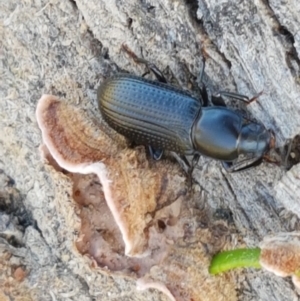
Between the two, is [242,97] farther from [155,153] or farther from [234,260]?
[234,260]

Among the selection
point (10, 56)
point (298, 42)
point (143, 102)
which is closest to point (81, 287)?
point (143, 102)

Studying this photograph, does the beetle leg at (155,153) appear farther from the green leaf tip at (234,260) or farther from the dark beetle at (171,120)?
the green leaf tip at (234,260)

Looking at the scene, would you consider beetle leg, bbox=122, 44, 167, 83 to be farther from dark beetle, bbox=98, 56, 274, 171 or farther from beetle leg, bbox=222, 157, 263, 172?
beetle leg, bbox=222, 157, 263, 172

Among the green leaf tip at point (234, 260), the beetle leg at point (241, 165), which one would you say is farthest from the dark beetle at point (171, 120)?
the green leaf tip at point (234, 260)

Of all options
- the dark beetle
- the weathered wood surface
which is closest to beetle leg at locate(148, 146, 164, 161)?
the dark beetle

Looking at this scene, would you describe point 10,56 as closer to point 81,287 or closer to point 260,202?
point 81,287

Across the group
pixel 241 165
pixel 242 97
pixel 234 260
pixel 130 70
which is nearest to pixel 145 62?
pixel 130 70

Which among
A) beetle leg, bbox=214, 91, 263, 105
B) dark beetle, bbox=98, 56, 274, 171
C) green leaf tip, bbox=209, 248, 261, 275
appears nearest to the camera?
green leaf tip, bbox=209, 248, 261, 275
